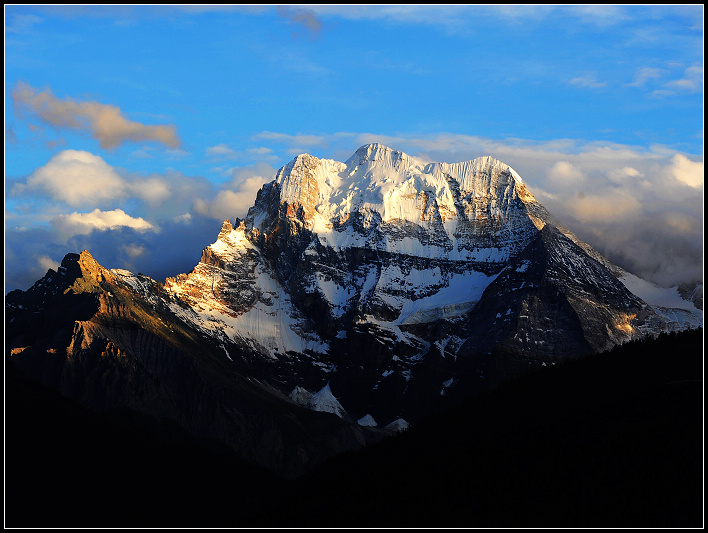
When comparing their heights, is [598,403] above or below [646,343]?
below

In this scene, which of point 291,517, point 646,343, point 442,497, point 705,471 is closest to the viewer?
point 705,471

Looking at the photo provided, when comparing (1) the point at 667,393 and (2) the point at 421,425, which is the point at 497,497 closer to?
(1) the point at 667,393

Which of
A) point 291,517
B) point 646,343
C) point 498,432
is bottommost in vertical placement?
point 291,517

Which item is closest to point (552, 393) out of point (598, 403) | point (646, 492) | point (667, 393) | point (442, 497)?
point (598, 403)

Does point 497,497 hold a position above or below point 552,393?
below

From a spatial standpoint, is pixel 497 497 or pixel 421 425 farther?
pixel 421 425

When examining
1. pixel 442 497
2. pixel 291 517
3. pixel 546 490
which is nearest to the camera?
pixel 546 490

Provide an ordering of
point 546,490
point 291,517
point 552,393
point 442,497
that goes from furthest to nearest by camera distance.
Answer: point 552,393
point 291,517
point 442,497
point 546,490

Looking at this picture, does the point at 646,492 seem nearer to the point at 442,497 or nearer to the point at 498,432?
the point at 442,497

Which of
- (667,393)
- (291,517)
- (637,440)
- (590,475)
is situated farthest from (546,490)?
(291,517)
